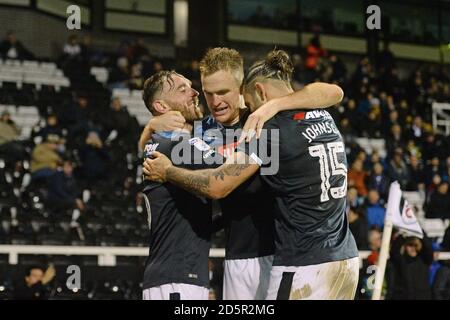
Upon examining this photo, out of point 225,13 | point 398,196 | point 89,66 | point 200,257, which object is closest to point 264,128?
point 200,257

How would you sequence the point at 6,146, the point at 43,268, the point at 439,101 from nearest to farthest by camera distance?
the point at 43,268 < the point at 6,146 < the point at 439,101

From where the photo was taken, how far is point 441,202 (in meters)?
18.9

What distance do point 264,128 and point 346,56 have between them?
2275cm

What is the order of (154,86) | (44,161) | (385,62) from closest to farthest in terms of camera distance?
(154,86), (44,161), (385,62)

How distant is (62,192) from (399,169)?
25.6 ft

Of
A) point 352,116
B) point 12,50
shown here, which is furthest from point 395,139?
point 12,50

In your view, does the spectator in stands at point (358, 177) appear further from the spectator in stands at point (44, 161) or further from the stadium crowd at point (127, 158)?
the spectator in stands at point (44, 161)

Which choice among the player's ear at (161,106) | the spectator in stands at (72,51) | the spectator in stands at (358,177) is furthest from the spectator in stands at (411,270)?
the spectator in stands at (72,51)

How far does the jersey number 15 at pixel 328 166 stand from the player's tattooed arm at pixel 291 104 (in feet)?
0.91

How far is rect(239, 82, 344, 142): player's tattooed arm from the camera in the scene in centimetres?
560

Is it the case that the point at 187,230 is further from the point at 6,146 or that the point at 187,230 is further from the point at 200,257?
the point at 6,146

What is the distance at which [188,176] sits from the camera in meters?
5.80

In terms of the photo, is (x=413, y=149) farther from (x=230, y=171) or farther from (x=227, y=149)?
(x=230, y=171)

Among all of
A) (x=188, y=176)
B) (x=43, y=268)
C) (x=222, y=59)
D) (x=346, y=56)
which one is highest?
(x=346, y=56)
